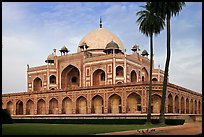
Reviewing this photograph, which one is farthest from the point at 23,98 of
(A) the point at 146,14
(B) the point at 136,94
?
(A) the point at 146,14

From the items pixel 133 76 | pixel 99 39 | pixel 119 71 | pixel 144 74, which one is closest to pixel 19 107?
pixel 119 71

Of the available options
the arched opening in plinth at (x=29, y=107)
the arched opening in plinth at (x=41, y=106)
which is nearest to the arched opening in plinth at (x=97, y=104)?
the arched opening in plinth at (x=41, y=106)

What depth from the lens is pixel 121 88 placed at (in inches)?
1340

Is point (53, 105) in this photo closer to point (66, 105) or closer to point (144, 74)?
point (66, 105)

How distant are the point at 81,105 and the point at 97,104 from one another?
2.21 metres

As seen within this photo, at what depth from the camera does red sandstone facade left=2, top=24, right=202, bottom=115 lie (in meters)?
34.0

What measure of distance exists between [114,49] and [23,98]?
45.8 feet

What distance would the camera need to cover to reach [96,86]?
3584 cm

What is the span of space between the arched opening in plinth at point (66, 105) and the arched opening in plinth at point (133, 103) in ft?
25.5

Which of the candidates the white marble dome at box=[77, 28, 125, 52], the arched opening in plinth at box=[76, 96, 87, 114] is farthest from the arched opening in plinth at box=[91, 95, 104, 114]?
the white marble dome at box=[77, 28, 125, 52]

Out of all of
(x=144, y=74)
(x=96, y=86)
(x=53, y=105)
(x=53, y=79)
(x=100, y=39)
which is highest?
(x=100, y=39)

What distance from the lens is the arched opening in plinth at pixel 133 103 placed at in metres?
33.8

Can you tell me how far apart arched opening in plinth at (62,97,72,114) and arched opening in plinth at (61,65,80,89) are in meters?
8.05

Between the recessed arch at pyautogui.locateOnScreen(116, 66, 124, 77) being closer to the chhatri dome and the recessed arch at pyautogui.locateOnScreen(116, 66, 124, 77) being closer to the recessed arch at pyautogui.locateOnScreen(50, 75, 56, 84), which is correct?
the chhatri dome
